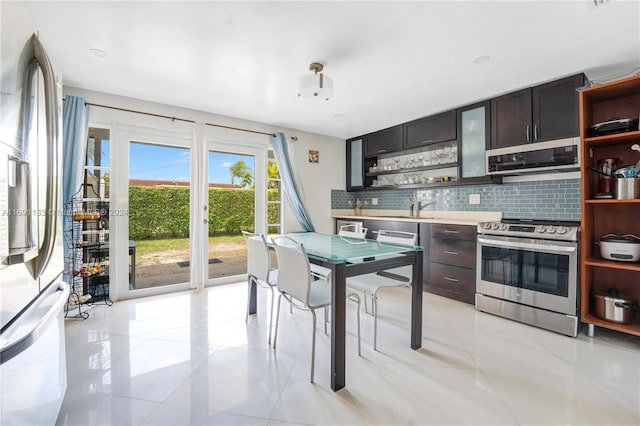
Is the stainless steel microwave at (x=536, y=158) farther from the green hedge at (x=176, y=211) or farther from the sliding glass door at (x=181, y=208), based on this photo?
the green hedge at (x=176, y=211)

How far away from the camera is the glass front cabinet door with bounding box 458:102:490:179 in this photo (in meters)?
3.15

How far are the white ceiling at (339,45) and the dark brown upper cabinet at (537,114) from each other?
0.11m

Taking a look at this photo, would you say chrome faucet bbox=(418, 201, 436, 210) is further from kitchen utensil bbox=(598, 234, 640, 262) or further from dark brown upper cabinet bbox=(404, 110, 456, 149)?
kitchen utensil bbox=(598, 234, 640, 262)

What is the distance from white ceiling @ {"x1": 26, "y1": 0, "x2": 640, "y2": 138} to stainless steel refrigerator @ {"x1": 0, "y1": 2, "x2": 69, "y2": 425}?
125cm

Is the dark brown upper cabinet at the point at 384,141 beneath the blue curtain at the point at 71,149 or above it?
above

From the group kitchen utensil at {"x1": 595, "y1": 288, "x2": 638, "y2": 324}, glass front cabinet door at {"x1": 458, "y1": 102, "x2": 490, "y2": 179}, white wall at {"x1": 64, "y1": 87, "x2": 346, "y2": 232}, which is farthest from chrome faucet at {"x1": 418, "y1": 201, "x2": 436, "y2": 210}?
kitchen utensil at {"x1": 595, "y1": 288, "x2": 638, "y2": 324}

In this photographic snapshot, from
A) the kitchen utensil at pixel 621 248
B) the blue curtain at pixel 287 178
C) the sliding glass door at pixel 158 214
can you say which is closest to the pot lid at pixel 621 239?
the kitchen utensil at pixel 621 248

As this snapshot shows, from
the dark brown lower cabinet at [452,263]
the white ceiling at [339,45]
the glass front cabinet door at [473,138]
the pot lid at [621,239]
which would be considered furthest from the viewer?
the glass front cabinet door at [473,138]

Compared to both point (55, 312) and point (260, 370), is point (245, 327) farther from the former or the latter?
point (55, 312)

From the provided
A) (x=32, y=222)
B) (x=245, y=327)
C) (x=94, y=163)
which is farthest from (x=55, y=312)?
(x=94, y=163)

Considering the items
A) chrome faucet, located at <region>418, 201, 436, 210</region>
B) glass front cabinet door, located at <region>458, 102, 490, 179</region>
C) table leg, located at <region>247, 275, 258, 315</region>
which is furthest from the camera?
chrome faucet, located at <region>418, 201, 436, 210</region>

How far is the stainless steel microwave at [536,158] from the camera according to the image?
8.32 feet

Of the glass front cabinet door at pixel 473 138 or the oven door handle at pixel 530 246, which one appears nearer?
the oven door handle at pixel 530 246

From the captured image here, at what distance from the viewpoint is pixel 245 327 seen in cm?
246
